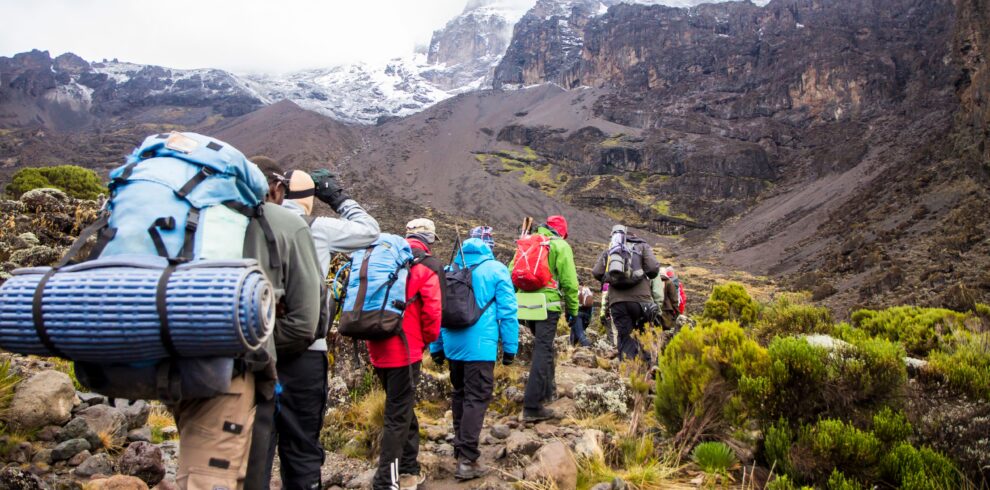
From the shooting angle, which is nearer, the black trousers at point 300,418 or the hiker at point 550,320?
the black trousers at point 300,418

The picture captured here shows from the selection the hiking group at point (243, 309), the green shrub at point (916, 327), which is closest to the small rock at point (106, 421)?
the hiking group at point (243, 309)

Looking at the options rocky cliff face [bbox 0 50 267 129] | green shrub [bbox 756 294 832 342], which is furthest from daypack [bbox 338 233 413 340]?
rocky cliff face [bbox 0 50 267 129]

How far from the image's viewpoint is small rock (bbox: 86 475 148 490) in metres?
2.90

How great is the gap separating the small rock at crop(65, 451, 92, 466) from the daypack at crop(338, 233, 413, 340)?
170cm

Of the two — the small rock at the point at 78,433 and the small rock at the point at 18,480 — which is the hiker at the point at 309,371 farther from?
the small rock at the point at 78,433

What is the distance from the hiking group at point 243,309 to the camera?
1.61 metres

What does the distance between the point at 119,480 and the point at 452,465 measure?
2.11 meters

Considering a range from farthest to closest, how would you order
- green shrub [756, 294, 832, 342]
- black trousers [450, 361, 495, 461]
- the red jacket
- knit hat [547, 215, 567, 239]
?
green shrub [756, 294, 832, 342], knit hat [547, 215, 567, 239], black trousers [450, 361, 495, 461], the red jacket

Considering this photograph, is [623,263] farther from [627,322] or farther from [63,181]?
[63,181]

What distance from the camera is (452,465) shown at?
4.25 meters

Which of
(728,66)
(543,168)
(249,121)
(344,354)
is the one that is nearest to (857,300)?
(344,354)

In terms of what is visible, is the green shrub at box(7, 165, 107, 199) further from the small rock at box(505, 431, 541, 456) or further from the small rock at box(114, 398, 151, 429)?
the small rock at box(505, 431, 541, 456)

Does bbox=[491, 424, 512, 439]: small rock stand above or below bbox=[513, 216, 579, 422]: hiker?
below

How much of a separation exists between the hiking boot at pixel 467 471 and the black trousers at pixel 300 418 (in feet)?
4.16
